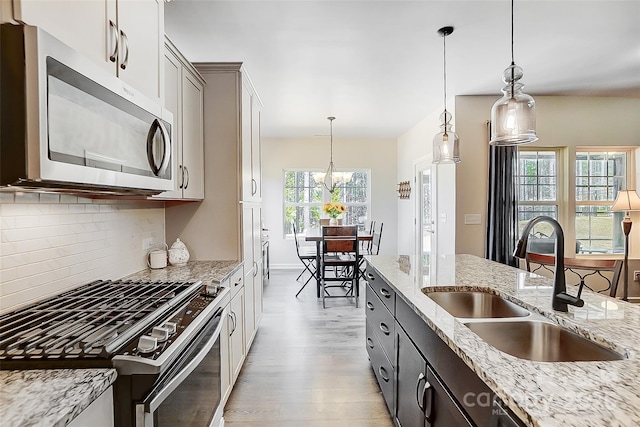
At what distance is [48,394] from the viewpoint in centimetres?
76

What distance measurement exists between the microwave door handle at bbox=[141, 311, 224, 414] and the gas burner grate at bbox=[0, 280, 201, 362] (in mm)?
182

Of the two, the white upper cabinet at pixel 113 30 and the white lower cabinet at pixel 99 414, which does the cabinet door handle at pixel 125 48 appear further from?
the white lower cabinet at pixel 99 414

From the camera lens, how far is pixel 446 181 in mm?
4469

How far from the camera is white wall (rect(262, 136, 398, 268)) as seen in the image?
666cm

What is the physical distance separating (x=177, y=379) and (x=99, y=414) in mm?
280

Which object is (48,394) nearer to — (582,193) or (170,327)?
(170,327)

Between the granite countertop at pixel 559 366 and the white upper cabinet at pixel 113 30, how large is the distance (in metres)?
1.45

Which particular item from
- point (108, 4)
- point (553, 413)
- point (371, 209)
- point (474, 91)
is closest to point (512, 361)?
point (553, 413)

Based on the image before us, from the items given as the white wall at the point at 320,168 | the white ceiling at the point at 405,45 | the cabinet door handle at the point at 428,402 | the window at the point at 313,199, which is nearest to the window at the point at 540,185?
the white ceiling at the point at 405,45

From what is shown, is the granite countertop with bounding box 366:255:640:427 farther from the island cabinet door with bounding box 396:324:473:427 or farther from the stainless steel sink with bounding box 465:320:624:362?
the island cabinet door with bounding box 396:324:473:427

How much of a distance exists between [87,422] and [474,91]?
443 centimetres

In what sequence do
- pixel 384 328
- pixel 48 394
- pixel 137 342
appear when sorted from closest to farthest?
1. pixel 48 394
2. pixel 137 342
3. pixel 384 328

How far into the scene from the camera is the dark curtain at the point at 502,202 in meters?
4.02

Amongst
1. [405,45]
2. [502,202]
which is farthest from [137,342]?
[502,202]
